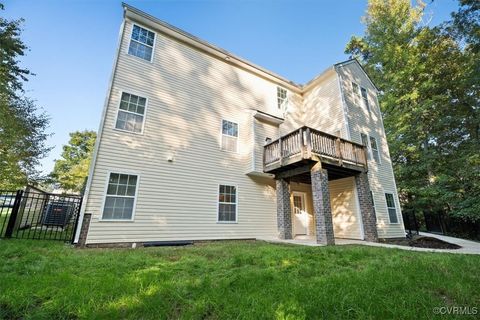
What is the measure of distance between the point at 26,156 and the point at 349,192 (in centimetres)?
2164

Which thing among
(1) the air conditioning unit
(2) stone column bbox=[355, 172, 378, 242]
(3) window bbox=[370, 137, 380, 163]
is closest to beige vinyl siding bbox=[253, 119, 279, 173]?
(2) stone column bbox=[355, 172, 378, 242]

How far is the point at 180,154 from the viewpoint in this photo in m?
9.18

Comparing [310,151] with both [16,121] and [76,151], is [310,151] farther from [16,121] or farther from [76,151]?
[76,151]

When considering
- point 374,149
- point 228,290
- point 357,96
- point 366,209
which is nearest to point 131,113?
point 228,290

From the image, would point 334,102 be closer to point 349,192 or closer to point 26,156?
point 349,192

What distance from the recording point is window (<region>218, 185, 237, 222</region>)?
379 inches

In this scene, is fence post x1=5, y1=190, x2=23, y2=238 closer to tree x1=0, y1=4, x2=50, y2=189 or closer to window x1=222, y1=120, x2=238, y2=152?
window x1=222, y1=120, x2=238, y2=152

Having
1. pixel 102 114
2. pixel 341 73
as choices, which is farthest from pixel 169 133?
pixel 341 73

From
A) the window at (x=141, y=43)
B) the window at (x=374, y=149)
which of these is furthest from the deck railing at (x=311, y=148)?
the window at (x=141, y=43)

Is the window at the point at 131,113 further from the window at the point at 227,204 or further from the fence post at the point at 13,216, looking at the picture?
the window at the point at 227,204

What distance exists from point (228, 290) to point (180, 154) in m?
6.99

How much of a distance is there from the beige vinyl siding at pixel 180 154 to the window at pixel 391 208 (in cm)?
642

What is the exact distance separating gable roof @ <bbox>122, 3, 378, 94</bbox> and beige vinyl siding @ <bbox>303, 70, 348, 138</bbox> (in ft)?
1.48

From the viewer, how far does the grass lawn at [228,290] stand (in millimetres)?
2314
